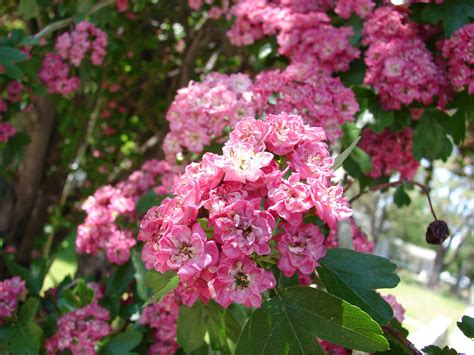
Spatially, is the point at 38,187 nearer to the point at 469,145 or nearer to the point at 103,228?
the point at 103,228

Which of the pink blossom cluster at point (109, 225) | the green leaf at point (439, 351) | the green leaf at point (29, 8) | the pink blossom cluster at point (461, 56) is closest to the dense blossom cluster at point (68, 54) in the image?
the green leaf at point (29, 8)

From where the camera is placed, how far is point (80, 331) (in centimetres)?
180

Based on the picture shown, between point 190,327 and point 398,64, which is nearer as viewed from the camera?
point 190,327

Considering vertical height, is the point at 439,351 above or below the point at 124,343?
above

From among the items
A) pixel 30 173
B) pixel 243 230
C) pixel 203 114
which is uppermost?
pixel 243 230

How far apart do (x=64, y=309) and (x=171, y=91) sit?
2.35 metres

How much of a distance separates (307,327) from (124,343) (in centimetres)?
96

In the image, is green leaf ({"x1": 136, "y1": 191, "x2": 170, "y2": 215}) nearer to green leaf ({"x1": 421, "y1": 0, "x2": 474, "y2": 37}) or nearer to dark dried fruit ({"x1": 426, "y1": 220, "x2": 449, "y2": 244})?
dark dried fruit ({"x1": 426, "y1": 220, "x2": 449, "y2": 244})

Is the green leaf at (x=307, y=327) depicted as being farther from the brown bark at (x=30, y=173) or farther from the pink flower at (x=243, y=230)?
the brown bark at (x=30, y=173)

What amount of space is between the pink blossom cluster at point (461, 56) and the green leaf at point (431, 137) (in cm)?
17

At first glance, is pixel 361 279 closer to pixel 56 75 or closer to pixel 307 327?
pixel 307 327

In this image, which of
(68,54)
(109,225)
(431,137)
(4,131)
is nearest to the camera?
(431,137)

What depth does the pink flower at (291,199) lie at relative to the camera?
1000 millimetres

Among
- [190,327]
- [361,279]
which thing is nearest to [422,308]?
[190,327]
